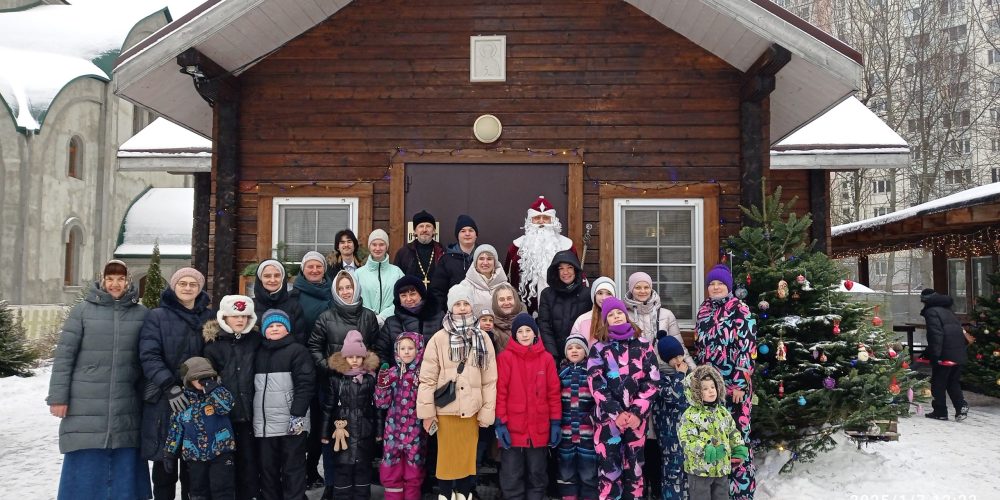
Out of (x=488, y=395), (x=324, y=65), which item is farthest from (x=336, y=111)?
(x=488, y=395)

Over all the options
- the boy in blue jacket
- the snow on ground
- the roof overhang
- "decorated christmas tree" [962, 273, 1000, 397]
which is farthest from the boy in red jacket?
"decorated christmas tree" [962, 273, 1000, 397]

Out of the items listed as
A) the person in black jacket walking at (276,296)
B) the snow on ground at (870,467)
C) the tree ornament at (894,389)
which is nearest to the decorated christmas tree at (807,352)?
the tree ornament at (894,389)

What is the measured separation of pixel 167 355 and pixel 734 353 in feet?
12.9

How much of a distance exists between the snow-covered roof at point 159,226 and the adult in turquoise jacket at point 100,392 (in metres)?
16.3

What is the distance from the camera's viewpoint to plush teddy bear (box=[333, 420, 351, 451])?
439 cm

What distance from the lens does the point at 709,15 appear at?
6121 mm

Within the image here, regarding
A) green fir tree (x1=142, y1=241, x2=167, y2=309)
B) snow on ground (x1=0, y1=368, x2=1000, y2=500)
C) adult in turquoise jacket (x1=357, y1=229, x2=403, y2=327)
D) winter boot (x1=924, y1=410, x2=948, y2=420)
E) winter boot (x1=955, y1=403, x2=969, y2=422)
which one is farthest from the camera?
green fir tree (x1=142, y1=241, x2=167, y2=309)

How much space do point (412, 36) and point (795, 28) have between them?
147 inches

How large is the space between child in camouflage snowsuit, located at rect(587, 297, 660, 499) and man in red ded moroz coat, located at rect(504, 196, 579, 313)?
4.78 feet

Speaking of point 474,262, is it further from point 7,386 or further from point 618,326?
point 7,386

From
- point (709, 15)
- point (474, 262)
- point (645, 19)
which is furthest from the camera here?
point (645, 19)

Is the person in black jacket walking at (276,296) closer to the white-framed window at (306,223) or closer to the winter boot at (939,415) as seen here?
the white-framed window at (306,223)

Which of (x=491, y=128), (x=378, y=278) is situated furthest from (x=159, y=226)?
(x=378, y=278)

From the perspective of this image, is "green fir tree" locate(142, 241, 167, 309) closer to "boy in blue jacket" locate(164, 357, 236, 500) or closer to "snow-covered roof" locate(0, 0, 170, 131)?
"snow-covered roof" locate(0, 0, 170, 131)
